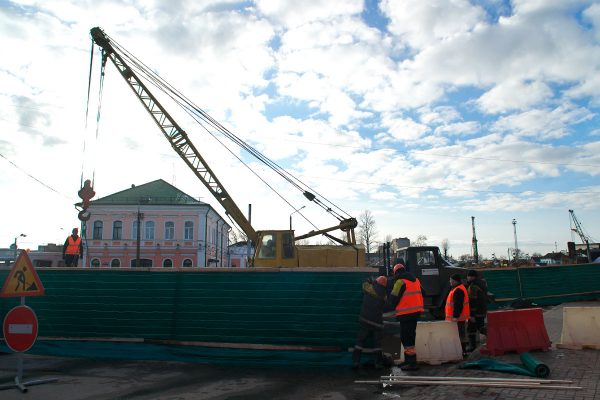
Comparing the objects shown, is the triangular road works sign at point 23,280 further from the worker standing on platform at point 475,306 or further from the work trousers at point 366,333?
the worker standing on platform at point 475,306

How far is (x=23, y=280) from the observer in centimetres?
701

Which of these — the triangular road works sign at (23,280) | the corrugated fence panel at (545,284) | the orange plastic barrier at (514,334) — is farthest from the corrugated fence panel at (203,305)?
the corrugated fence panel at (545,284)

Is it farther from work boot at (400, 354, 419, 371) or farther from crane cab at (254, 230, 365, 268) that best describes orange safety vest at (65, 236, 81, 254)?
work boot at (400, 354, 419, 371)

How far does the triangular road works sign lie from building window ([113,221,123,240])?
41.7 m

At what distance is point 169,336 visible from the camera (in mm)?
8438

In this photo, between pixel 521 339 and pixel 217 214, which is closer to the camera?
pixel 521 339

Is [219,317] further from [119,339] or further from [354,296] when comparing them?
[354,296]

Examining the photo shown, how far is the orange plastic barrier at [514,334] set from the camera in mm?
8672

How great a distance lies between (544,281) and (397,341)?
12527 millimetres

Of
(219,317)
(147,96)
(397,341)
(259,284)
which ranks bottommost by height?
(397,341)

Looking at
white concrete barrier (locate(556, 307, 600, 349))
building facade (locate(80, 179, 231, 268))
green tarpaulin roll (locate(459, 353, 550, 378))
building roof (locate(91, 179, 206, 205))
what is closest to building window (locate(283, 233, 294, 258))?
green tarpaulin roll (locate(459, 353, 550, 378))

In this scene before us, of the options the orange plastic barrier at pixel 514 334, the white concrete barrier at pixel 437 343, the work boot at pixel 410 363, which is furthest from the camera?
the orange plastic barrier at pixel 514 334

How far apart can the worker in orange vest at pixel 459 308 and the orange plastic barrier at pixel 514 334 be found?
44 centimetres

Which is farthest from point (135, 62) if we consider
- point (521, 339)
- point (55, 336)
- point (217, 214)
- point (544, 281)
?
point (217, 214)
